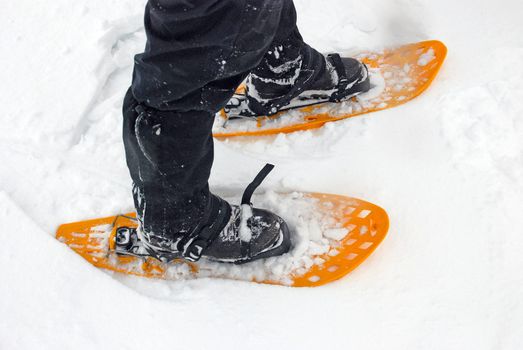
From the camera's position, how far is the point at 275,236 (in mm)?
1566

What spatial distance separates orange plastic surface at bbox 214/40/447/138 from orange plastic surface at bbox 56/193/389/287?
0.36 m

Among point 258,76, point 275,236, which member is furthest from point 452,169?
point 258,76

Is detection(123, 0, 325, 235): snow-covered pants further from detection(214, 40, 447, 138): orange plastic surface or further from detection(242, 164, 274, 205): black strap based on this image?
detection(214, 40, 447, 138): orange plastic surface

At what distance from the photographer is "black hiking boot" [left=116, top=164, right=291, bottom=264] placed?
148 cm

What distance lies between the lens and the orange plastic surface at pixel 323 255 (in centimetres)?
157

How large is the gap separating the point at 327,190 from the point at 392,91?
0.54 metres

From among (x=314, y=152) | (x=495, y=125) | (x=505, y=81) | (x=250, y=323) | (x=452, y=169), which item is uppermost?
(x=505, y=81)

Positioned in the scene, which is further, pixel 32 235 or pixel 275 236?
pixel 32 235

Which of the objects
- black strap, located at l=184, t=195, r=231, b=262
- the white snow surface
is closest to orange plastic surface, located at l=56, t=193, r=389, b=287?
the white snow surface

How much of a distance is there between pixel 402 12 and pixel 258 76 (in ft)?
2.80

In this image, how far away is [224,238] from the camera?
5.07ft

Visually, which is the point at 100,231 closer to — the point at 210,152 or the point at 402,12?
the point at 210,152

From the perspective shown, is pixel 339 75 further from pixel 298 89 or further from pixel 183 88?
pixel 183 88

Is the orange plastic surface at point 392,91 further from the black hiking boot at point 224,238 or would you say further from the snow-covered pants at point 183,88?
the snow-covered pants at point 183,88
